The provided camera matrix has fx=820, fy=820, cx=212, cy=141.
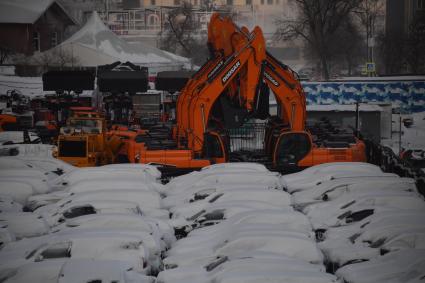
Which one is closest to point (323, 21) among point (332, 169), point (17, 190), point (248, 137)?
point (248, 137)

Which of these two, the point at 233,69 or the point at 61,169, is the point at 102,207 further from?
the point at 233,69

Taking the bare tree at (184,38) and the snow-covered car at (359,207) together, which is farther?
the bare tree at (184,38)

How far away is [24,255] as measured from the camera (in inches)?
522

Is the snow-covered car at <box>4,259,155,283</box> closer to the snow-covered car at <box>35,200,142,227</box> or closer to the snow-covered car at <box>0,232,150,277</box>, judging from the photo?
the snow-covered car at <box>0,232,150,277</box>

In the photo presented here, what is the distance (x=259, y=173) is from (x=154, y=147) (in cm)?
517

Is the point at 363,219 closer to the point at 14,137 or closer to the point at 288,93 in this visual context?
the point at 288,93

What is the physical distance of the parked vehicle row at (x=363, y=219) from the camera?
12227 millimetres

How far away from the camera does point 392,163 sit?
2289cm

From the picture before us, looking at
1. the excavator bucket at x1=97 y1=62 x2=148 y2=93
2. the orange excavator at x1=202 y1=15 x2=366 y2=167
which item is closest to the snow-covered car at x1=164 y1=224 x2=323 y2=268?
the orange excavator at x1=202 y1=15 x2=366 y2=167

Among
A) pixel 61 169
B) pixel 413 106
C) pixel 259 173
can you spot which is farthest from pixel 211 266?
pixel 413 106

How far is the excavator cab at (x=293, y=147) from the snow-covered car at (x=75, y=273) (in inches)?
477

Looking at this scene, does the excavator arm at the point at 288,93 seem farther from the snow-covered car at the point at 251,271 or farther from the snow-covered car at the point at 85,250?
the snow-covered car at the point at 251,271

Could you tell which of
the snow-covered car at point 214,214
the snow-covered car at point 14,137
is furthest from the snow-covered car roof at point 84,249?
the snow-covered car at point 14,137

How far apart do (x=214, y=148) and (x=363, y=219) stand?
9221 mm
